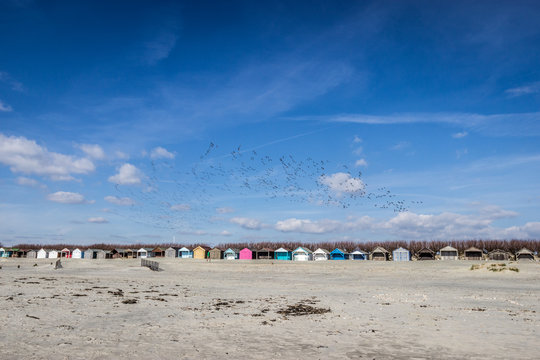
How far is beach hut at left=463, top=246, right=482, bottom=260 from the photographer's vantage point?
109 metres

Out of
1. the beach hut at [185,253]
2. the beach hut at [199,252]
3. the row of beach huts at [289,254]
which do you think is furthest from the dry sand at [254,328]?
the beach hut at [185,253]

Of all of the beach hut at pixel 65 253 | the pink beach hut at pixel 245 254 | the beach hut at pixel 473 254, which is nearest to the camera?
the beach hut at pixel 473 254

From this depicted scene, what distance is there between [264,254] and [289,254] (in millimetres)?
8448

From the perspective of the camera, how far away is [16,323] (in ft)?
47.3

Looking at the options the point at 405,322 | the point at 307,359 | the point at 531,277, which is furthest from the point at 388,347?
the point at 531,277

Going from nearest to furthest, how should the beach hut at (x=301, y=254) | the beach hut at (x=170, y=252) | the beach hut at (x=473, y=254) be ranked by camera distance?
the beach hut at (x=473, y=254), the beach hut at (x=301, y=254), the beach hut at (x=170, y=252)

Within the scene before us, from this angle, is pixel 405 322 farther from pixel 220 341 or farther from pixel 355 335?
pixel 220 341

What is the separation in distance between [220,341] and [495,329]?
36.0 ft

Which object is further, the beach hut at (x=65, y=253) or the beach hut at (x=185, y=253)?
the beach hut at (x=65, y=253)

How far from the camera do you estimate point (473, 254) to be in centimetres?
11069

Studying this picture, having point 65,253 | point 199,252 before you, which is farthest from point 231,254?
point 65,253

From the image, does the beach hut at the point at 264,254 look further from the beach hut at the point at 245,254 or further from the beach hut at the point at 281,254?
the beach hut at the point at 281,254

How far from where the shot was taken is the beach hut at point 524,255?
4134 inches

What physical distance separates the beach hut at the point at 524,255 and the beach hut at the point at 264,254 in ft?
227
